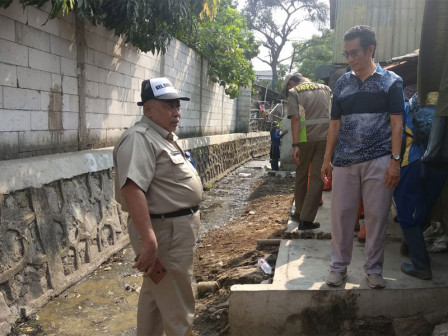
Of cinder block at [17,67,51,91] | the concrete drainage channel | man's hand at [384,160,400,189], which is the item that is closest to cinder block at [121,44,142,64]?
cinder block at [17,67,51,91]

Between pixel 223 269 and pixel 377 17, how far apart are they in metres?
6.82

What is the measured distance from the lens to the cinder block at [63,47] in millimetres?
4562

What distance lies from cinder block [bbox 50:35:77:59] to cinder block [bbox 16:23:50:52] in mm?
92

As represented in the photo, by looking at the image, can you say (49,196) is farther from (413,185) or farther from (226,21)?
(226,21)

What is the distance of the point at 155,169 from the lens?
2262 millimetres

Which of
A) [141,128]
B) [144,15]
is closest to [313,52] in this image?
[144,15]

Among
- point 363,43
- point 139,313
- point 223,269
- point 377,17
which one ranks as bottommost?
point 223,269

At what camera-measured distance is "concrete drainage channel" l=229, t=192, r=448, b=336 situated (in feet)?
9.14

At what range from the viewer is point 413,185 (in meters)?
2.87

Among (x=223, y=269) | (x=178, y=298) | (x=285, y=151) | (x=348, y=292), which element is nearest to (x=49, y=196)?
(x=223, y=269)

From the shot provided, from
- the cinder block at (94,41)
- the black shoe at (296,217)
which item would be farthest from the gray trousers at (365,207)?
the cinder block at (94,41)

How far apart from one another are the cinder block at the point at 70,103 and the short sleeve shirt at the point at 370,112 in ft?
11.0

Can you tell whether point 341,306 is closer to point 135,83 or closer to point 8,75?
point 8,75

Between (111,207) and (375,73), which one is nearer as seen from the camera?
(375,73)
